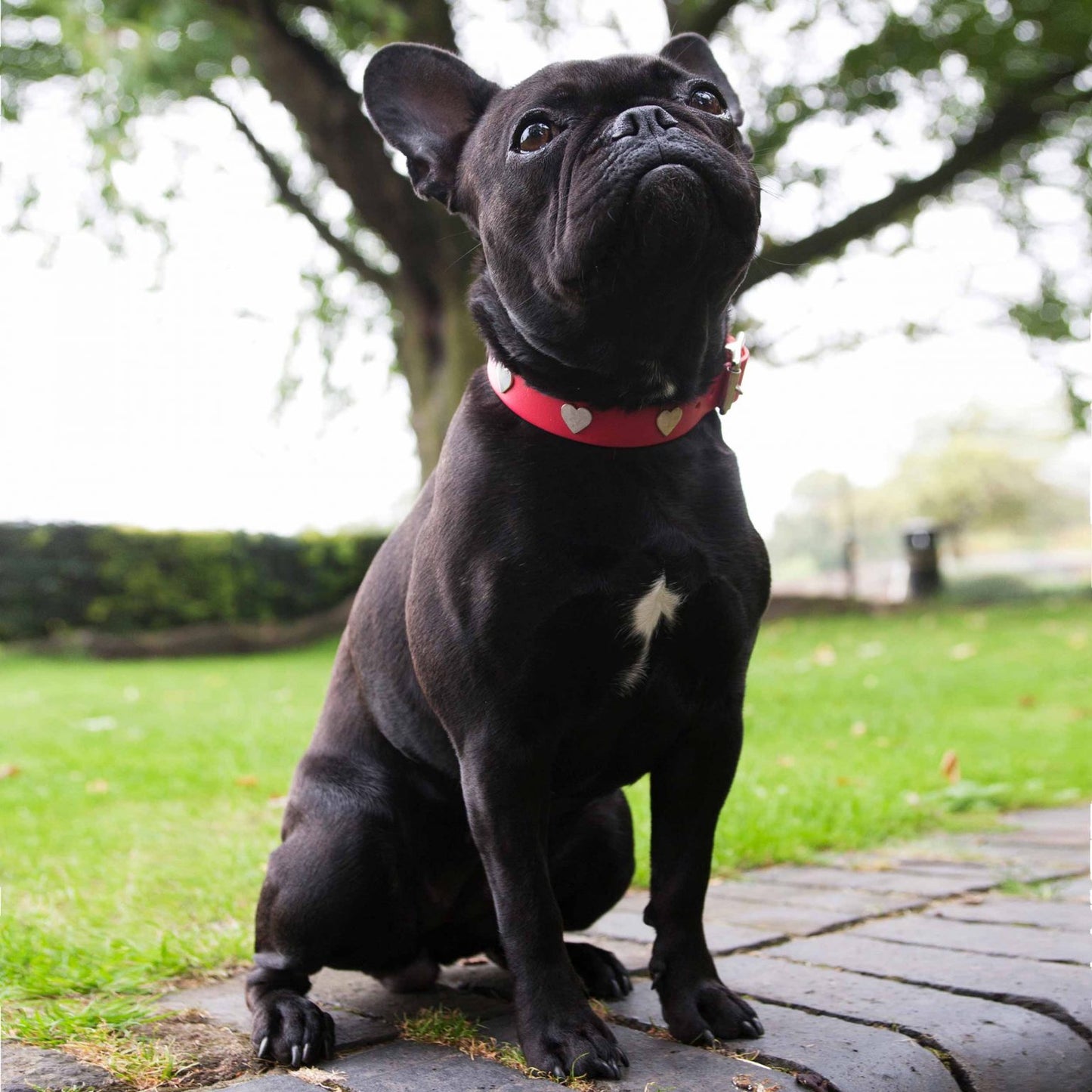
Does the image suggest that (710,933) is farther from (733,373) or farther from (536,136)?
(536,136)

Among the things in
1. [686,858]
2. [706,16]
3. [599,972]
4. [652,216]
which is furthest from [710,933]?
[706,16]

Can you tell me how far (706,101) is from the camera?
7.42ft

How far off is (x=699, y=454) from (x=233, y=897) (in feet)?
6.77

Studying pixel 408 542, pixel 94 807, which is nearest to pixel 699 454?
pixel 408 542

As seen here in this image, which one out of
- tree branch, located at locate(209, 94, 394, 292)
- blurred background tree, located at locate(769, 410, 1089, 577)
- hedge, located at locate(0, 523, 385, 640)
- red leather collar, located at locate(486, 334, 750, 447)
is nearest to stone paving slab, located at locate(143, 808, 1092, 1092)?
red leather collar, located at locate(486, 334, 750, 447)

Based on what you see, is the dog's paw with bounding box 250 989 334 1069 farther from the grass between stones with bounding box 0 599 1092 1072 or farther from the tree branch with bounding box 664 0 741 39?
the tree branch with bounding box 664 0 741 39

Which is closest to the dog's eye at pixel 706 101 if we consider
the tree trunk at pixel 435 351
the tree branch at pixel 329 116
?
the tree trunk at pixel 435 351

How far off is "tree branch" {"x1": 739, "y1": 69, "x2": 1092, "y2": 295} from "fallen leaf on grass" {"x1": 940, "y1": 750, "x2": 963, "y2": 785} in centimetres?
783

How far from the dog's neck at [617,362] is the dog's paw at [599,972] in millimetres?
1208

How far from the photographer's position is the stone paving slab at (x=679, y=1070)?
1905mm

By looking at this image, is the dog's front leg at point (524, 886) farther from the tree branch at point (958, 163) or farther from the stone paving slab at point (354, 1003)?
the tree branch at point (958, 163)

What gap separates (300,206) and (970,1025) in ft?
38.9

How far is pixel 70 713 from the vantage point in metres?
8.06

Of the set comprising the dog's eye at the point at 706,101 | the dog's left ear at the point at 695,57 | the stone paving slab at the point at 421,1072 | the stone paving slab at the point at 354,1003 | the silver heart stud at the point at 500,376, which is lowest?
the stone paving slab at the point at 354,1003
